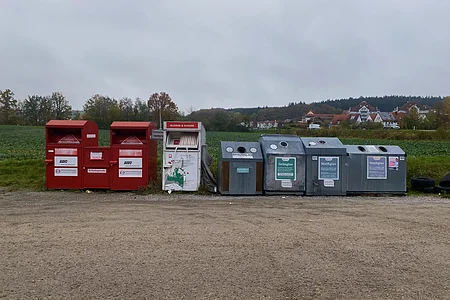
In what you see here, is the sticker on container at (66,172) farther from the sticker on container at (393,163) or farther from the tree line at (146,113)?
the tree line at (146,113)

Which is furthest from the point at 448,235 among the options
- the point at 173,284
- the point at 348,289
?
the point at 173,284

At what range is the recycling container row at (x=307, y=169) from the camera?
10273 millimetres

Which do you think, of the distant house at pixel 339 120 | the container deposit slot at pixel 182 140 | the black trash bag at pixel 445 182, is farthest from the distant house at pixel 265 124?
the container deposit slot at pixel 182 140

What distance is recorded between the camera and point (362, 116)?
11025 centimetres

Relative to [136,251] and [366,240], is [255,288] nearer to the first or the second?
[136,251]

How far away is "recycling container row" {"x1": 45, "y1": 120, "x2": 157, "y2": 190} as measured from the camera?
10.4m

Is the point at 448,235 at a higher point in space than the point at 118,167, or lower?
lower

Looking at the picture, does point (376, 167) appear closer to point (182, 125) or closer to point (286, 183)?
point (286, 183)

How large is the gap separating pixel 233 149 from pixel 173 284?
22.2ft

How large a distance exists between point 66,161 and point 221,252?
679cm

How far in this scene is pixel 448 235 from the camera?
616cm

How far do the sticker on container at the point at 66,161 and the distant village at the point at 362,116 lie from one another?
41834 millimetres

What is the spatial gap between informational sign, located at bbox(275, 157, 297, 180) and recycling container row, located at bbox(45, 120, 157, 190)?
3.31 metres

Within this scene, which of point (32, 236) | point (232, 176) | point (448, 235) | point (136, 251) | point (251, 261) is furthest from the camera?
point (232, 176)
